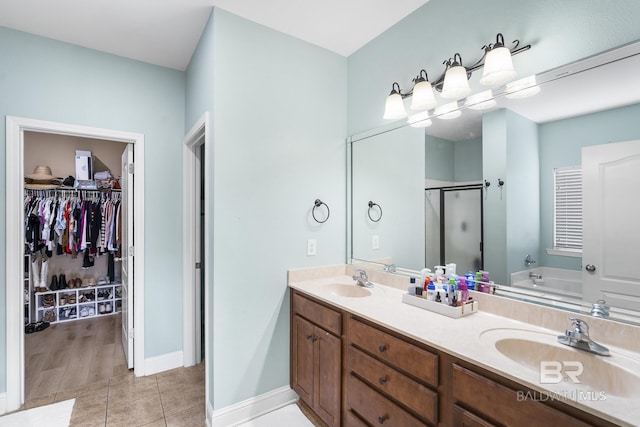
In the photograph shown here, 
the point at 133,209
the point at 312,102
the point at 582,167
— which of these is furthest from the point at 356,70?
the point at 133,209

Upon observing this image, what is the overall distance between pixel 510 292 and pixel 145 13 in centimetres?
273

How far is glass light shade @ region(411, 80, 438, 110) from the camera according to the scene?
1.77m

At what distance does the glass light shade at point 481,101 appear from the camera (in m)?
1.55

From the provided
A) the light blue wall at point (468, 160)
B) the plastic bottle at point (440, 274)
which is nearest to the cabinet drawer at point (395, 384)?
the plastic bottle at point (440, 274)

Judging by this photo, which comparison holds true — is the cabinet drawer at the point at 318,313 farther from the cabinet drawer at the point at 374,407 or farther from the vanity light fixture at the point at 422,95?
the vanity light fixture at the point at 422,95

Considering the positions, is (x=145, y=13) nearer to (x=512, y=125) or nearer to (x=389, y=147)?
(x=389, y=147)

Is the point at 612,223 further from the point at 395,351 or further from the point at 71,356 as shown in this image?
the point at 71,356

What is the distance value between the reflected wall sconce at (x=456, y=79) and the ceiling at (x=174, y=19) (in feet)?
1.60

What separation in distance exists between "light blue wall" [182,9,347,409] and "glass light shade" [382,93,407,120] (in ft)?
1.82

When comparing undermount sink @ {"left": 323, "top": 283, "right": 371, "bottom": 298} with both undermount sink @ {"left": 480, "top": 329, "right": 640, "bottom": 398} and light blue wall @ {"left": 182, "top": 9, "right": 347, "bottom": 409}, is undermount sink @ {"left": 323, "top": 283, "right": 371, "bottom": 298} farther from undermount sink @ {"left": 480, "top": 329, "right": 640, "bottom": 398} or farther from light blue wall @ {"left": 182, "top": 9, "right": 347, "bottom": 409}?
undermount sink @ {"left": 480, "top": 329, "right": 640, "bottom": 398}

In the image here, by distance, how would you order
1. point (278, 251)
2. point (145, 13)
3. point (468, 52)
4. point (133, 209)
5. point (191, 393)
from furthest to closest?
point (133, 209), point (191, 393), point (278, 251), point (145, 13), point (468, 52)

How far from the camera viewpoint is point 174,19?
200 cm

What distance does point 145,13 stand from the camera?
193 cm

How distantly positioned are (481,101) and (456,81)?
171 mm
